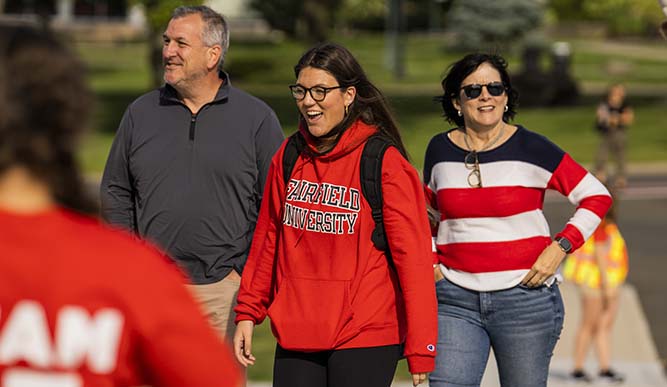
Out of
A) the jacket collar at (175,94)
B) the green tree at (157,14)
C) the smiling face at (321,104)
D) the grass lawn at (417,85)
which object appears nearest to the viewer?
the smiling face at (321,104)

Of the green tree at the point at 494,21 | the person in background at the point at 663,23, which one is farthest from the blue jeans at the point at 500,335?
the green tree at the point at 494,21

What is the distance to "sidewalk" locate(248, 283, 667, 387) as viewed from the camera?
8.63 metres

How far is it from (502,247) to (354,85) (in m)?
0.89

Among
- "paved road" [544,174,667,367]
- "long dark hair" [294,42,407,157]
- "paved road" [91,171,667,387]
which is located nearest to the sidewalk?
"paved road" [91,171,667,387]

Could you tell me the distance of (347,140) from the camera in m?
4.43

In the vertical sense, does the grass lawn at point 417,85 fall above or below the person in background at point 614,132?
below

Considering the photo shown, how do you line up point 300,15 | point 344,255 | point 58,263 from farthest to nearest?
point 300,15 → point 344,255 → point 58,263

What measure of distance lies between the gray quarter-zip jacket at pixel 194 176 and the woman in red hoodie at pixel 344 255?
2.06 ft

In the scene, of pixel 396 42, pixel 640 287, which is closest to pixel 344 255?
pixel 640 287

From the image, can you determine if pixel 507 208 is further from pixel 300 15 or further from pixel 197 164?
pixel 300 15

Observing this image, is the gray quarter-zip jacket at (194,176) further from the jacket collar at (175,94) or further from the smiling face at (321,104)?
the smiling face at (321,104)

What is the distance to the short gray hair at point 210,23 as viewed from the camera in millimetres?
5184

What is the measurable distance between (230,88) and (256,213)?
21.3 inches

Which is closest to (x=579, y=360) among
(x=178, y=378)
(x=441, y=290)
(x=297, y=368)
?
(x=441, y=290)
